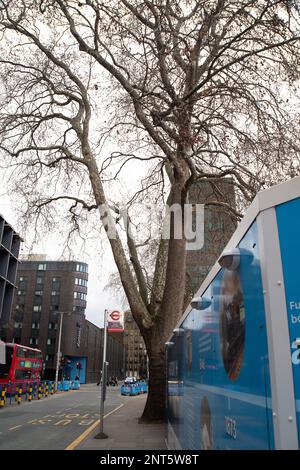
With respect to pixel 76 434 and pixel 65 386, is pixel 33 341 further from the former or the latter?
pixel 76 434

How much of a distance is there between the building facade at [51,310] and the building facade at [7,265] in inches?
1449

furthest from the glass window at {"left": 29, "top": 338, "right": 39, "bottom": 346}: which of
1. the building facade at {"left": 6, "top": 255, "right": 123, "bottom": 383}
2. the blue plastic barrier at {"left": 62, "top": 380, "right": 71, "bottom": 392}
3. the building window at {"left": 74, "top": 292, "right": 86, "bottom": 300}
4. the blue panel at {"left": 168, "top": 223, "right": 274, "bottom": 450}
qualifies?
the blue panel at {"left": 168, "top": 223, "right": 274, "bottom": 450}

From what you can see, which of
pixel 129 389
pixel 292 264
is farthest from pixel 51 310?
pixel 292 264

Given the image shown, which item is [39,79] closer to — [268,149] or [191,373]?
[268,149]

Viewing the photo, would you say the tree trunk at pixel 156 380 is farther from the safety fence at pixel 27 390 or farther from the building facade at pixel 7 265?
the building facade at pixel 7 265

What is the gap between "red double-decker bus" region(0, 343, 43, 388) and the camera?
93.6ft

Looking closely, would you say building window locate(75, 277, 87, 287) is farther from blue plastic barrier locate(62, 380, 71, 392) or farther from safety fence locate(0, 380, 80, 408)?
blue plastic barrier locate(62, 380, 71, 392)

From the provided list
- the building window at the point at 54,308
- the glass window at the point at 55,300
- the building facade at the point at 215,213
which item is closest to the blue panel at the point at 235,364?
the building facade at the point at 215,213

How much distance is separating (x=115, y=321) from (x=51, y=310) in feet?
204

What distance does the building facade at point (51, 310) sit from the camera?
6781 centimetres

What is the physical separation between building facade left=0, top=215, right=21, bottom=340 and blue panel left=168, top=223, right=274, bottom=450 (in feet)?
81.2

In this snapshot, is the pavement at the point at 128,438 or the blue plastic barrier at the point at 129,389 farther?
the blue plastic barrier at the point at 129,389

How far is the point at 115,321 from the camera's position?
38.1 feet

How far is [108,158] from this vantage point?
1691 centimetres
